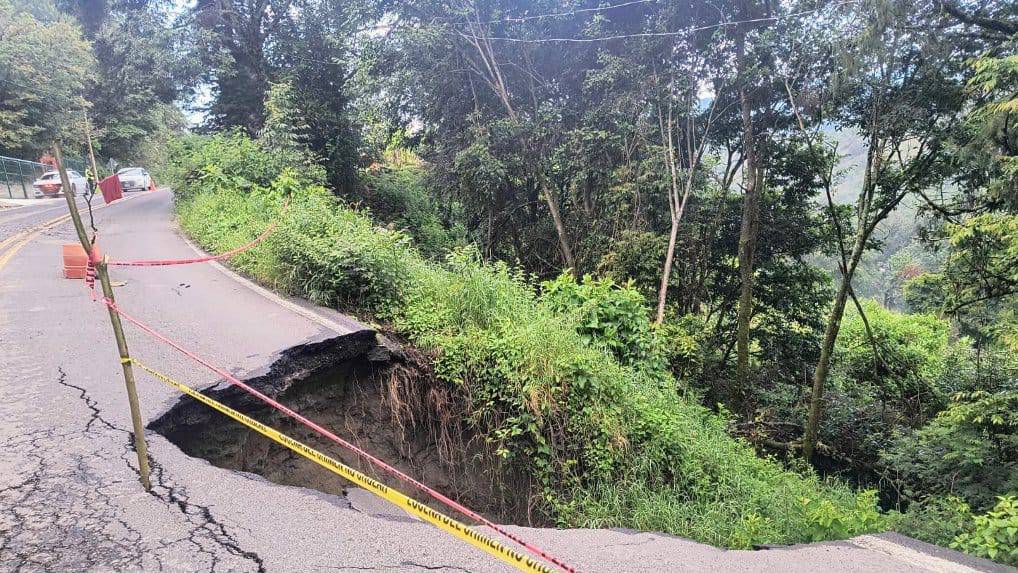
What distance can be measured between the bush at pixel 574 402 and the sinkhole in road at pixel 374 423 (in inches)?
7.9

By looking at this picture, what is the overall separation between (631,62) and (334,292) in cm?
872

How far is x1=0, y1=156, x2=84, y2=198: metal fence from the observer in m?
23.5

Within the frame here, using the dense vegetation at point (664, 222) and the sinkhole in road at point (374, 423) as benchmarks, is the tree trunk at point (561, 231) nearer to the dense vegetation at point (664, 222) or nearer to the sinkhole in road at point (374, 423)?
the dense vegetation at point (664, 222)

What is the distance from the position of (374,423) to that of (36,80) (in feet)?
105

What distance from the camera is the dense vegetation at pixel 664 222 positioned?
5.18 metres

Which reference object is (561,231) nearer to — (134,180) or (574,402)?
(574,402)

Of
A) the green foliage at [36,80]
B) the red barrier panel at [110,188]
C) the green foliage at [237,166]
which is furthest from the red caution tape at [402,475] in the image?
the green foliage at [36,80]

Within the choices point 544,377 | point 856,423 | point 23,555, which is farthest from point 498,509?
point 856,423

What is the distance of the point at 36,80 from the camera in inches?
1020

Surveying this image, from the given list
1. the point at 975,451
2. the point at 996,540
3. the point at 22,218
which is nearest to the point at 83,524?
the point at 996,540

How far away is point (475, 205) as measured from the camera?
15.4 meters

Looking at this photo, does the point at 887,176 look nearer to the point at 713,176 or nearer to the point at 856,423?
the point at 713,176

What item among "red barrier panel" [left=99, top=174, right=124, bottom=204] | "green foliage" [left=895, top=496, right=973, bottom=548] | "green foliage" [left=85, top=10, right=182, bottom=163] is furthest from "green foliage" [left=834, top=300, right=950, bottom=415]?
"green foliage" [left=85, top=10, right=182, bottom=163]

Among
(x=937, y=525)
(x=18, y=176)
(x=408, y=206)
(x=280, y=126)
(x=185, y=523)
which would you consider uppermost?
(x=280, y=126)
